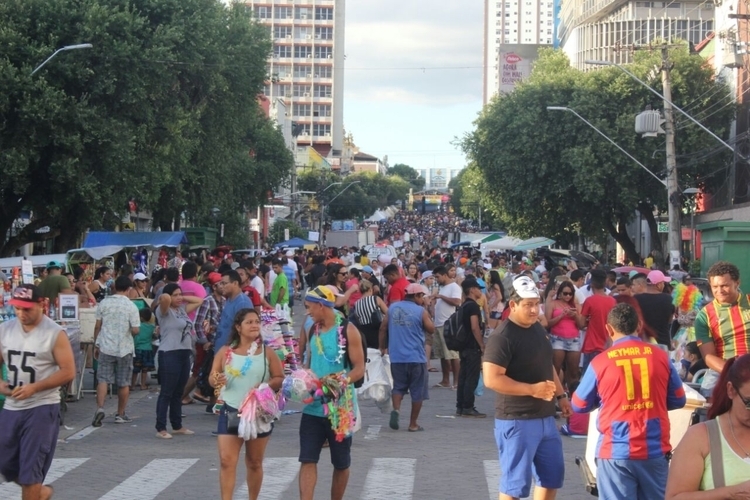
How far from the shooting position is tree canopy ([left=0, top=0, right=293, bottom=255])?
28000 millimetres

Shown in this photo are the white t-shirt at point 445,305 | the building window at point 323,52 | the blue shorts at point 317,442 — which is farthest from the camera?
the building window at point 323,52

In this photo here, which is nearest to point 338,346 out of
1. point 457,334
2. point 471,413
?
point 457,334

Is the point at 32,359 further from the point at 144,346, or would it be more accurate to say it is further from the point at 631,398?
the point at 144,346

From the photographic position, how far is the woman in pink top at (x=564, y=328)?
524 inches

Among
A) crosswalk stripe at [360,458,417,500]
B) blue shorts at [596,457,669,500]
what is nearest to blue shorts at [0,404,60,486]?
crosswalk stripe at [360,458,417,500]

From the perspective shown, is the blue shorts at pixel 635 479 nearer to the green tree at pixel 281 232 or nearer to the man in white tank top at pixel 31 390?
the man in white tank top at pixel 31 390

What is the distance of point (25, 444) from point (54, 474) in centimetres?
291

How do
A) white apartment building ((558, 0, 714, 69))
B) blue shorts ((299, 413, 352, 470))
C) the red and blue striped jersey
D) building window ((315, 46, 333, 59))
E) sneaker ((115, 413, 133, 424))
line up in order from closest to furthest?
1. the red and blue striped jersey
2. blue shorts ((299, 413, 352, 470))
3. sneaker ((115, 413, 133, 424))
4. white apartment building ((558, 0, 714, 69))
5. building window ((315, 46, 333, 59))

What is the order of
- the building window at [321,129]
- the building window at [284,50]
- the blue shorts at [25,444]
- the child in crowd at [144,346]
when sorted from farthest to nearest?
the building window at [321,129]
the building window at [284,50]
the child in crowd at [144,346]
the blue shorts at [25,444]

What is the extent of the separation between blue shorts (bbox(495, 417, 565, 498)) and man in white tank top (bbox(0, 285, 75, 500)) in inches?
113

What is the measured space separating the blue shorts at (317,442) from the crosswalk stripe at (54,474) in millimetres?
2585

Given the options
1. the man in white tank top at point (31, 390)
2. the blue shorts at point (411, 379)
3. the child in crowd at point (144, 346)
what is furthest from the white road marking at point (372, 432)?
the man in white tank top at point (31, 390)

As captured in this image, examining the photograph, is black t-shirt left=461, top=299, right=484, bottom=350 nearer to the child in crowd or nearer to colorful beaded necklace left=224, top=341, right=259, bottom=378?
the child in crowd

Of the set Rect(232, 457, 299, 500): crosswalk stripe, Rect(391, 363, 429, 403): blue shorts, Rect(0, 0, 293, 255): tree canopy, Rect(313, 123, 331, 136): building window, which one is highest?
Rect(313, 123, 331, 136): building window
